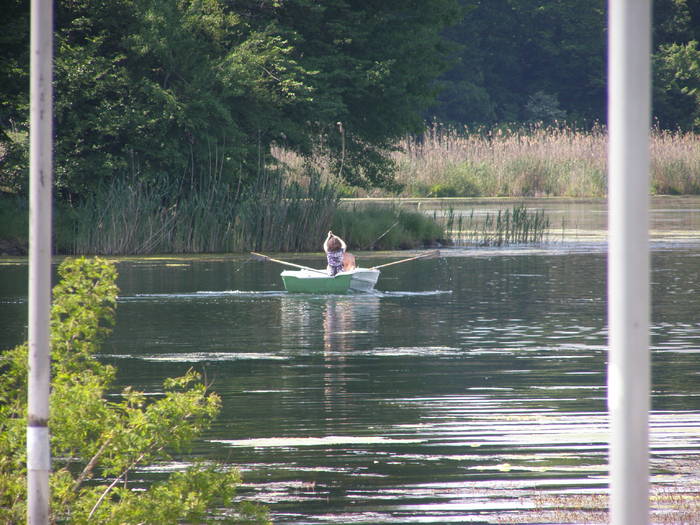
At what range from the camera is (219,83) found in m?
32.9

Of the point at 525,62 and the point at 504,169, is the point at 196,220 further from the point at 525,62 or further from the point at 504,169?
the point at 525,62

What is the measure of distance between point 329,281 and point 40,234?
17062 millimetres

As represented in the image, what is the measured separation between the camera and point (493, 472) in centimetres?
865

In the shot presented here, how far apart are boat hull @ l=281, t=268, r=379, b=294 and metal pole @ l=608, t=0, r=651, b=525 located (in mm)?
18355

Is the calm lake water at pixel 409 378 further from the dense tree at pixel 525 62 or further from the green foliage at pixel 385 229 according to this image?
the dense tree at pixel 525 62

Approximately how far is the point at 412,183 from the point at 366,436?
A: 4138cm

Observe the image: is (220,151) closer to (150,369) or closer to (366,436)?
(150,369)

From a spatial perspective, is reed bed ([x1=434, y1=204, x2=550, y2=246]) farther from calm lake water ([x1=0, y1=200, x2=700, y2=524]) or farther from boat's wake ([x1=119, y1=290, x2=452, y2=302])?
boat's wake ([x1=119, y1=290, x2=452, y2=302])

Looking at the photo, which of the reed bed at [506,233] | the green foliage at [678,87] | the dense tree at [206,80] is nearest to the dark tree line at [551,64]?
the green foliage at [678,87]

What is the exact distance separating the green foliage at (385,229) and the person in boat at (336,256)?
9204 mm

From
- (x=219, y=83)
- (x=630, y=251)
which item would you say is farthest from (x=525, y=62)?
(x=630, y=251)

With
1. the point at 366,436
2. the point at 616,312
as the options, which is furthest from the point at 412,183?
the point at 616,312

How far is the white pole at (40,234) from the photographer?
5.46m

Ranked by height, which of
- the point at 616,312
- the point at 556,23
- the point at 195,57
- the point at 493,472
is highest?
the point at 556,23
